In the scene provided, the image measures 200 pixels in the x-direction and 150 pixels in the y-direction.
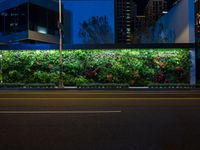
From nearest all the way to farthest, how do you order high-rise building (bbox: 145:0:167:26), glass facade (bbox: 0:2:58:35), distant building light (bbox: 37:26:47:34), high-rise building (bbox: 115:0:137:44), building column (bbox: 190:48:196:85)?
1. building column (bbox: 190:48:196:85)
2. glass facade (bbox: 0:2:58:35)
3. distant building light (bbox: 37:26:47:34)
4. high-rise building (bbox: 145:0:167:26)
5. high-rise building (bbox: 115:0:137:44)

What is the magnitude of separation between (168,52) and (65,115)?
753 inches

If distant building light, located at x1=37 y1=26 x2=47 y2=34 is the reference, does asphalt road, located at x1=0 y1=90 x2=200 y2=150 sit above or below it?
below

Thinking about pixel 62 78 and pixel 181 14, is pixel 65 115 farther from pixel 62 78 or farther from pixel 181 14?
pixel 181 14

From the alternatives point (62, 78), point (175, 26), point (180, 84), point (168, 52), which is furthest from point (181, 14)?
point (62, 78)

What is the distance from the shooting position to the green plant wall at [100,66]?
28.1 m

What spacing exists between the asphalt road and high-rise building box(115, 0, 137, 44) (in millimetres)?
57170

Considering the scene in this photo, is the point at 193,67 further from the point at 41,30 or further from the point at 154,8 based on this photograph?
the point at 154,8

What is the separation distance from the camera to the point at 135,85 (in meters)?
28.5

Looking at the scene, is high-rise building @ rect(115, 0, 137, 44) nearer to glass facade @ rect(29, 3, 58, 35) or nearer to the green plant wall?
glass facade @ rect(29, 3, 58, 35)

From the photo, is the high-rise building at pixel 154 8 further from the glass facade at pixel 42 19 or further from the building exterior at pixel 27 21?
the building exterior at pixel 27 21

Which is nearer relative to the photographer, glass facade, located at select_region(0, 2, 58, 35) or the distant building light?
glass facade, located at select_region(0, 2, 58, 35)

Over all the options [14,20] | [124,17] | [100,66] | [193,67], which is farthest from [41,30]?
[124,17]

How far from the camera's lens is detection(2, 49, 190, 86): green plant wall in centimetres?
2814

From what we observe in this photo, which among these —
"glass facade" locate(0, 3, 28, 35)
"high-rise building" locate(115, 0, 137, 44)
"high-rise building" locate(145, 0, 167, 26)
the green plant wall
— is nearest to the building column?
the green plant wall
